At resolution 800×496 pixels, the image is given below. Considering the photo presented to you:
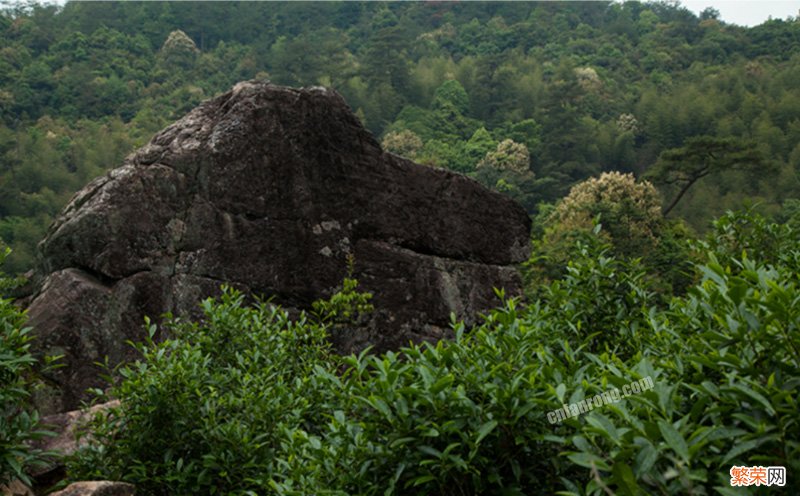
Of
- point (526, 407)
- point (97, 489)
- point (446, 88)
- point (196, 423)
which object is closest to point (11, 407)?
point (97, 489)

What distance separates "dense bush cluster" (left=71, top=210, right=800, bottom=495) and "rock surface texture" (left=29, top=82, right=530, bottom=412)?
2353 millimetres

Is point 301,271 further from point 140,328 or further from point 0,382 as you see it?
point 0,382

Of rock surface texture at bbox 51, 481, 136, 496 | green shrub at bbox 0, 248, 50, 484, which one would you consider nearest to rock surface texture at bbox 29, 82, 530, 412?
green shrub at bbox 0, 248, 50, 484

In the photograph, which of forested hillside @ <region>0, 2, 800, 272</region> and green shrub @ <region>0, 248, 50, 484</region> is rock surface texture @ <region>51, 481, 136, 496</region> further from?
forested hillside @ <region>0, 2, 800, 272</region>

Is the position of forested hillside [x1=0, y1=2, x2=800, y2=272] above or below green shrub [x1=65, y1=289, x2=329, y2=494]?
below

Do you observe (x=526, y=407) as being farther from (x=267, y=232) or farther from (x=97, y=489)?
(x=267, y=232)

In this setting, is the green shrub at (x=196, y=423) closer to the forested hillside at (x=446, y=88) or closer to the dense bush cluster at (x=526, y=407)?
the dense bush cluster at (x=526, y=407)

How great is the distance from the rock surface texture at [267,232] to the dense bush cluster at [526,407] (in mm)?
2353

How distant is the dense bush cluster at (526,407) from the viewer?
1889 millimetres

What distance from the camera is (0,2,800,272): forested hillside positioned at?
4069 cm

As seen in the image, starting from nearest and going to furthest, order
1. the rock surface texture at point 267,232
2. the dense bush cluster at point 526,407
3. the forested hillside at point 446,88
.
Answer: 1. the dense bush cluster at point 526,407
2. the rock surface texture at point 267,232
3. the forested hillside at point 446,88

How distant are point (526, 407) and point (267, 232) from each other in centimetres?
493

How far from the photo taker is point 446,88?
2208 inches

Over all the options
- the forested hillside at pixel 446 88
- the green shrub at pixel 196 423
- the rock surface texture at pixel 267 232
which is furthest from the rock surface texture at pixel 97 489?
the forested hillside at pixel 446 88
